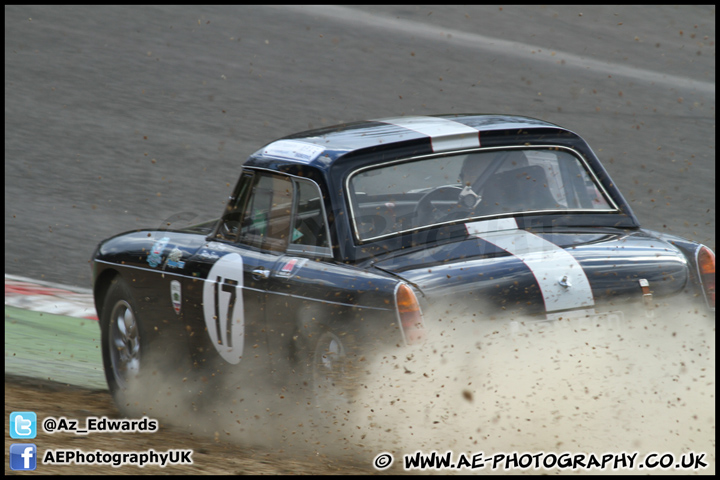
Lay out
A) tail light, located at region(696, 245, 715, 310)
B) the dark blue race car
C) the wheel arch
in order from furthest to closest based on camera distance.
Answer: the wheel arch, tail light, located at region(696, 245, 715, 310), the dark blue race car

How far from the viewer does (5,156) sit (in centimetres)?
1155

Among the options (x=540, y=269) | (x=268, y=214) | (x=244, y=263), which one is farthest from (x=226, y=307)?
(x=540, y=269)

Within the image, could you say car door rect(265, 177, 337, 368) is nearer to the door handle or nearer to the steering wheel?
the door handle

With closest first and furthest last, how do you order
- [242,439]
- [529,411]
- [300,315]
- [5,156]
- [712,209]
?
[529,411] → [300,315] → [242,439] → [712,209] → [5,156]

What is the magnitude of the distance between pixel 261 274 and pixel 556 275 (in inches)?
59.6

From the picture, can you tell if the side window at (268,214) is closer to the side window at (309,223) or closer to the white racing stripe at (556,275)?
the side window at (309,223)

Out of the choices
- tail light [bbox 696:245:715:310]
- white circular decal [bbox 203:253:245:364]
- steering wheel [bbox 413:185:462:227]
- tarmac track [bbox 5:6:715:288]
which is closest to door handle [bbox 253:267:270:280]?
white circular decal [bbox 203:253:245:364]

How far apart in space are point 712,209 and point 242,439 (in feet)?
22.1

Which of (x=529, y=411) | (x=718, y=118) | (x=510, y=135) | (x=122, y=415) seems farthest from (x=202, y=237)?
(x=718, y=118)

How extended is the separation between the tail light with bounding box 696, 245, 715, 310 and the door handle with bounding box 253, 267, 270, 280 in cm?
213

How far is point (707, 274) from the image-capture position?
4.25 m

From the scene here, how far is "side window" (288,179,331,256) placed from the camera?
4.46 meters

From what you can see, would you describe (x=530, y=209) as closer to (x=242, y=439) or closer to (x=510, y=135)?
(x=510, y=135)

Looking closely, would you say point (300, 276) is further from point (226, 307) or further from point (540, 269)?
point (540, 269)
